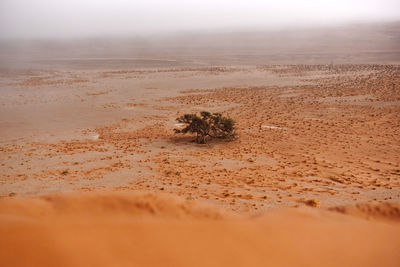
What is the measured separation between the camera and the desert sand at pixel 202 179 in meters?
4.08

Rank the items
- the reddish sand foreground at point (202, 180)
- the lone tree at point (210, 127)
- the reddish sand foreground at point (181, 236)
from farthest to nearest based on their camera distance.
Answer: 1. the lone tree at point (210, 127)
2. the reddish sand foreground at point (202, 180)
3. the reddish sand foreground at point (181, 236)

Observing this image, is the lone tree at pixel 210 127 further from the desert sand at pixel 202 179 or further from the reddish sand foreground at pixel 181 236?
the reddish sand foreground at pixel 181 236

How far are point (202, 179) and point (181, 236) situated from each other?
5.43 metres

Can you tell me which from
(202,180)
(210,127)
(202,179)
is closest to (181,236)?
(202,180)

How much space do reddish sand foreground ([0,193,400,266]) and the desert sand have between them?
2 cm

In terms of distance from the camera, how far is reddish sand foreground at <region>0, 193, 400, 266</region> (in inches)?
150

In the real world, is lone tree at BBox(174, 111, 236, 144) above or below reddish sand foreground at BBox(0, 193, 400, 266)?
below

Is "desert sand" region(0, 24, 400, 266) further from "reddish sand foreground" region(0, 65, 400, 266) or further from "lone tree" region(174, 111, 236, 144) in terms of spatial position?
"lone tree" region(174, 111, 236, 144)

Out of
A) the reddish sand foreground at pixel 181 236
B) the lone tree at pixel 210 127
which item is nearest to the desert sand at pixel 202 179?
the reddish sand foreground at pixel 181 236

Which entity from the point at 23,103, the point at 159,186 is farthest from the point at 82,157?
the point at 23,103

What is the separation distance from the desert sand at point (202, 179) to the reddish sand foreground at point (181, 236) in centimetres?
2

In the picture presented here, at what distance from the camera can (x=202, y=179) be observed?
9703 mm

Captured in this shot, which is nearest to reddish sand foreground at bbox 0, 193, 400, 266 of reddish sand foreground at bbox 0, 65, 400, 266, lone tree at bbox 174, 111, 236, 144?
reddish sand foreground at bbox 0, 65, 400, 266

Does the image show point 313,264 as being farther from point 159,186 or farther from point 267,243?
point 159,186
